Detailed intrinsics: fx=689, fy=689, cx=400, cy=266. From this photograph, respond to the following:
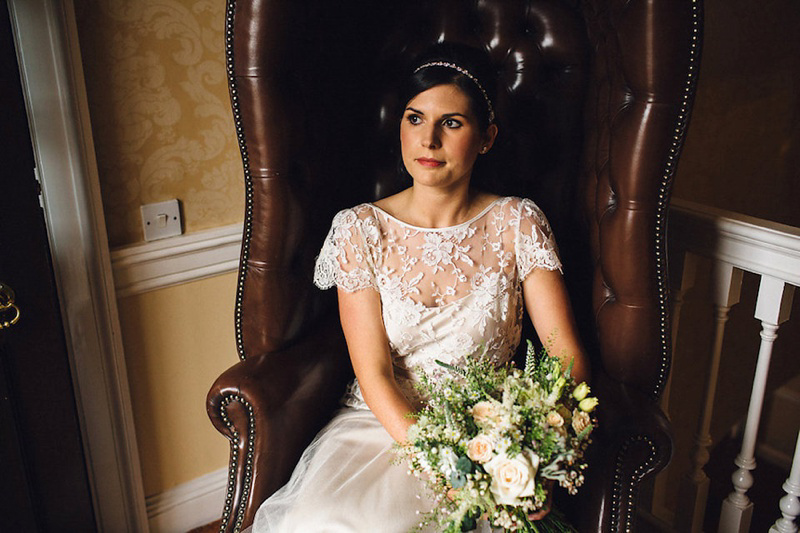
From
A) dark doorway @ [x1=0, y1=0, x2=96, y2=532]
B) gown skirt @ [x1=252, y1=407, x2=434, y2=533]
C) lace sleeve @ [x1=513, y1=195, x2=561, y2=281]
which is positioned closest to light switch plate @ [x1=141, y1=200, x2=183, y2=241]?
dark doorway @ [x1=0, y1=0, x2=96, y2=532]

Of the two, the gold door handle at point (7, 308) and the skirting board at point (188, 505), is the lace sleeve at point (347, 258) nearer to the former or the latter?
the gold door handle at point (7, 308)

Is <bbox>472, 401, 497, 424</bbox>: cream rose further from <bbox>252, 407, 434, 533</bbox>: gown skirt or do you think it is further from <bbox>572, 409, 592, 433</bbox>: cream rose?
<bbox>252, 407, 434, 533</bbox>: gown skirt

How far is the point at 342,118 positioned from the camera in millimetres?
2000

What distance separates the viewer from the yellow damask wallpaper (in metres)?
1.92

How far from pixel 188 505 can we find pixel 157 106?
1.39 metres

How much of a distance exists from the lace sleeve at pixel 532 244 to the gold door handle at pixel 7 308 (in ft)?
4.45

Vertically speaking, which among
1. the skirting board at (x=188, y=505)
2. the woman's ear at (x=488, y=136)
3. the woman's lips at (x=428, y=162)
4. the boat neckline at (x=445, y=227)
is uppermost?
the woman's ear at (x=488, y=136)

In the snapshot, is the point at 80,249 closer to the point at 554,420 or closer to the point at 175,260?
the point at 175,260

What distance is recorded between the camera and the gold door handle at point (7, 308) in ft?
6.01

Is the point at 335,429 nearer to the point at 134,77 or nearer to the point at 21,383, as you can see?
the point at 21,383

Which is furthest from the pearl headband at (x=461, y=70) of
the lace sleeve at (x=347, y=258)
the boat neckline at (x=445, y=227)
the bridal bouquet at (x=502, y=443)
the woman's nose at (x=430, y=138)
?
the bridal bouquet at (x=502, y=443)

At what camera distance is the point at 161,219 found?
6.94 feet

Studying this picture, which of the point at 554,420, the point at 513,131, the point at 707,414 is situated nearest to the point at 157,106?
the point at 513,131

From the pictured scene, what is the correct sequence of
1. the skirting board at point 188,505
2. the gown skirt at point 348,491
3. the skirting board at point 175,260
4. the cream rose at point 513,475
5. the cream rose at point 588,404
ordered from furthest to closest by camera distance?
the skirting board at point 188,505 < the skirting board at point 175,260 < the gown skirt at point 348,491 < the cream rose at point 588,404 < the cream rose at point 513,475
